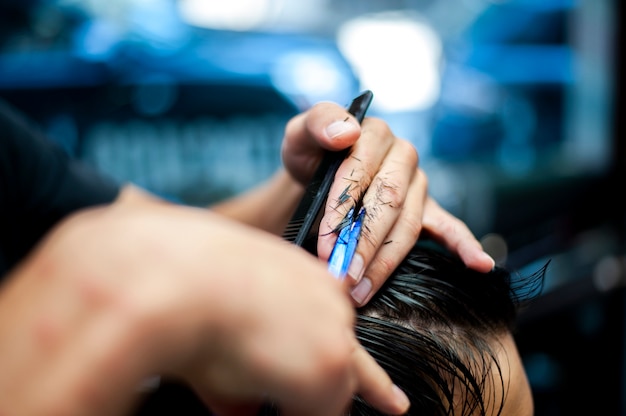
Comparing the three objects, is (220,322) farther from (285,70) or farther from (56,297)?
(285,70)

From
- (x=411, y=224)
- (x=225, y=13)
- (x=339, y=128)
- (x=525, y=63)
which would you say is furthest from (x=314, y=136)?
(x=525, y=63)

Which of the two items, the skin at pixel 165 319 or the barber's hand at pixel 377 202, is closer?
the skin at pixel 165 319

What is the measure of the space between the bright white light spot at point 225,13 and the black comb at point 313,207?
1801 millimetres

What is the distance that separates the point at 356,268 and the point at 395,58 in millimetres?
2247

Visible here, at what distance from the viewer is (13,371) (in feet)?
1.15

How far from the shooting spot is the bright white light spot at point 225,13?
235cm

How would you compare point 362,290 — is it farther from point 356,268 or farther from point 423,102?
point 423,102

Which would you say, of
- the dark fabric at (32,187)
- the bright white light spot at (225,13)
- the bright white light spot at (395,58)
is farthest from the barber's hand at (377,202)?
the bright white light spot at (395,58)

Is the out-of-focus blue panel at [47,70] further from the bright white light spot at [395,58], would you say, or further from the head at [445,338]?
the head at [445,338]

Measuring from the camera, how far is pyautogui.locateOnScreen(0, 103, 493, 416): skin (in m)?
0.35

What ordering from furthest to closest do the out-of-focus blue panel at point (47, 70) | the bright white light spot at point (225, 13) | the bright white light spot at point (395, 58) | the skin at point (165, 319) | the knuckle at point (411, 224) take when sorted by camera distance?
1. the bright white light spot at point (395, 58)
2. the bright white light spot at point (225, 13)
3. the out-of-focus blue panel at point (47, 70)
4. the knuckle at point (411, 224)
5. the skin at point (165, 319)

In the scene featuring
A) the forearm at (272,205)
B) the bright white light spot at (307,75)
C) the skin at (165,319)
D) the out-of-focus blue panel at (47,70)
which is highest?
→ the skin at (165,319)

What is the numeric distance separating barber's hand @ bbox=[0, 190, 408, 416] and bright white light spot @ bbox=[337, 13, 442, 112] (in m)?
2.35

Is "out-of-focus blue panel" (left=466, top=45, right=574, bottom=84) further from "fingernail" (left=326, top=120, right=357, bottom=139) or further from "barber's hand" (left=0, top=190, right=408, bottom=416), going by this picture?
"barber's hand" (left=0, top=190, right=408, bottom=416)
